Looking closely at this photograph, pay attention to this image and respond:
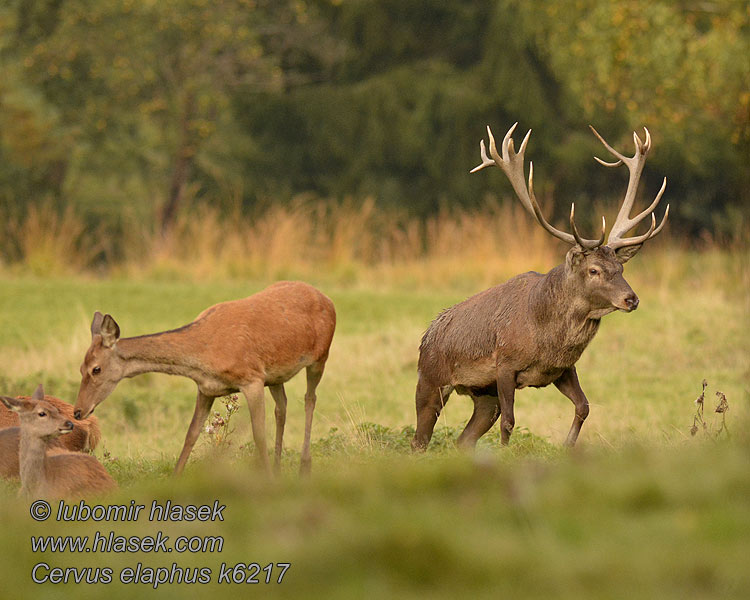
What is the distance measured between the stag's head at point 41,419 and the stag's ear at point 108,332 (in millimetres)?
523

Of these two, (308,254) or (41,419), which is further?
(308,254)

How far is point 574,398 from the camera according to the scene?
27.8 feet

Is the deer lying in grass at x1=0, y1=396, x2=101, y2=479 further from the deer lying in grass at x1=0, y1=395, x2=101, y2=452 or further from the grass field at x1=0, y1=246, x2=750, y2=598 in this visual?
the grass field at x1=0, y1=246, x2=750, y2=598

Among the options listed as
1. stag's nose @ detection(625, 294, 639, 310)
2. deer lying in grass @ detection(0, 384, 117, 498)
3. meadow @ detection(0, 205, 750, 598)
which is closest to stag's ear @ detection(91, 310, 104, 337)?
deer lying in grass @ detection(0, 384, 117, 498)

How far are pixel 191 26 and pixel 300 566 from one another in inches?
932

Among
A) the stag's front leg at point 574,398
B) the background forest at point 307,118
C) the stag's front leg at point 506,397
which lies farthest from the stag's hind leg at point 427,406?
the background forest at point 307,118

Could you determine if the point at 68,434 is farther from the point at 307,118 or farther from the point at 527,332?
the point at 307,118

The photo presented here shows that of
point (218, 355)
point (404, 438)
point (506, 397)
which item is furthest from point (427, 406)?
point (218, 355)

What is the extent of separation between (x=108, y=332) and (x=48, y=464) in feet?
2.90

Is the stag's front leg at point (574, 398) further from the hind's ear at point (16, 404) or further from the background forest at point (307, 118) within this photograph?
the background forest at point (307, 118)

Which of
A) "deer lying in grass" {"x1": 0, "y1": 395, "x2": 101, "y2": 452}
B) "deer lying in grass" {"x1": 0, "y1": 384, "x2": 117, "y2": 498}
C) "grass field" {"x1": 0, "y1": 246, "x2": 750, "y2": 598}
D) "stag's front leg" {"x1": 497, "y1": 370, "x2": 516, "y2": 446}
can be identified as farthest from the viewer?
"deer lying in grass" {"x1": 0, "y1": 395, "x2": 101, "y2": 452}

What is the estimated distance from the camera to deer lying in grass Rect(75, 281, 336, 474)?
7715mm

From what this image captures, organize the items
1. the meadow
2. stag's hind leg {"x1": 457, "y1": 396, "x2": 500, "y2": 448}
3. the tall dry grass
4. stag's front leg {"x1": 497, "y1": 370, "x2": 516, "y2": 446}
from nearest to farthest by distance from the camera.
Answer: the meadow → stag's front leg {"x1": 497, "y1": 370, "x2": 516, "y2": 446} → stag's hind leg {"x1": 457, "y1": 396, "x2": 500, "y2": 448} → the tall dry grass

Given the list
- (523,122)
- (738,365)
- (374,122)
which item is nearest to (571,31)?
(523,122)
